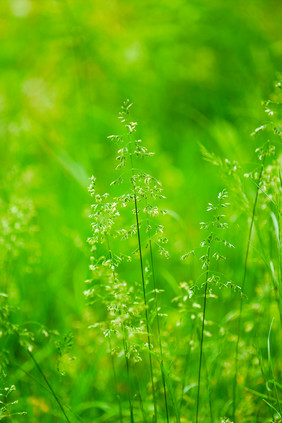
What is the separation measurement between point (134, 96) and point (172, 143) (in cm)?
69

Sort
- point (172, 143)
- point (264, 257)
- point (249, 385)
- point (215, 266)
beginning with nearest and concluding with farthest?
point (264, 257)
point (249, 385)
point (215, 266)
point (172, 143)

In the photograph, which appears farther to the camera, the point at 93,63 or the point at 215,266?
the point at 93,63

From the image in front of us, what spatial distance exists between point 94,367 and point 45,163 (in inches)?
102

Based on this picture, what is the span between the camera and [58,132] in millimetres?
4219

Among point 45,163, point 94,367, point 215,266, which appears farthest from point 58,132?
point 94,367

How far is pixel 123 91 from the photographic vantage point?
14.4 ft

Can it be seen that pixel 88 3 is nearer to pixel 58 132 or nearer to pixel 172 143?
pixel 58 132

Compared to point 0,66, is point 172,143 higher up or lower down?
lower down

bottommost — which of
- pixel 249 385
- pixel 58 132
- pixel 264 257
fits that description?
pixel 249 385

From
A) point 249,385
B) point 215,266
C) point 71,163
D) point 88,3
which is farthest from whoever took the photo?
point 88,3

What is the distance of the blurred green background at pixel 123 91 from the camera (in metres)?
3.17

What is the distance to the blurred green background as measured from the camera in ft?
10.4

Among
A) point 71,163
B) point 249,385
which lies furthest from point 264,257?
point 71,163

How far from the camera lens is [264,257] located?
1471 millimetres
